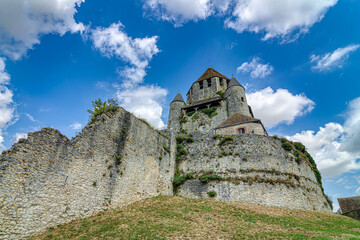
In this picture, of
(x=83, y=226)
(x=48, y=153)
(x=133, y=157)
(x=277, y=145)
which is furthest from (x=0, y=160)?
(x=277, y=145)

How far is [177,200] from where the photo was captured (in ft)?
46.5

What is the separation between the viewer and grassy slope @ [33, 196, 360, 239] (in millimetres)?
8578

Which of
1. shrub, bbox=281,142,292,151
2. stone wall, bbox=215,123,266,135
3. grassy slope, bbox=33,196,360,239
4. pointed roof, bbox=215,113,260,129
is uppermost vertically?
pointed roof, bbox=215,113,260,129

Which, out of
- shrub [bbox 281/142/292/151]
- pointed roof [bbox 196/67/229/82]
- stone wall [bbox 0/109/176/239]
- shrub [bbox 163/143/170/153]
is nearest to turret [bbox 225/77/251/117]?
pointed roof [bbox 196/67/229/82]

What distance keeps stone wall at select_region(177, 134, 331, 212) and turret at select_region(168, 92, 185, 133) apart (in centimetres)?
1483

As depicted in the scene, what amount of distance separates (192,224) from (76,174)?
6.55m

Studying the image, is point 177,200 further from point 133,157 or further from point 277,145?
point 277,145

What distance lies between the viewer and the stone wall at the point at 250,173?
16.6 m

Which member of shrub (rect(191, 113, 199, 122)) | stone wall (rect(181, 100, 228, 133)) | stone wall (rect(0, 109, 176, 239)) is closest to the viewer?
stone wall (rect(0, 109, 176, 239))

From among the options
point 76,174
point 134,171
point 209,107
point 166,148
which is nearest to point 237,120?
point 166,148

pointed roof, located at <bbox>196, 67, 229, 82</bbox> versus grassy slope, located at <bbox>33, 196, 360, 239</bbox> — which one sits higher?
pointed roof, located at <bbox>196, 67, 229, 82</bbox>

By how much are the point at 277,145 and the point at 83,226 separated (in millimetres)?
17648

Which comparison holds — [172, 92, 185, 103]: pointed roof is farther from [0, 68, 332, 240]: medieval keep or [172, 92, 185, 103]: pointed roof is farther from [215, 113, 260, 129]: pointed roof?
[0, 68, 332, 240]: medieval keep

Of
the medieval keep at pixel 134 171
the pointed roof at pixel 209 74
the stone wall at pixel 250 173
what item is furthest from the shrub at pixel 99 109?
the pointed roof at pixel 209 74
